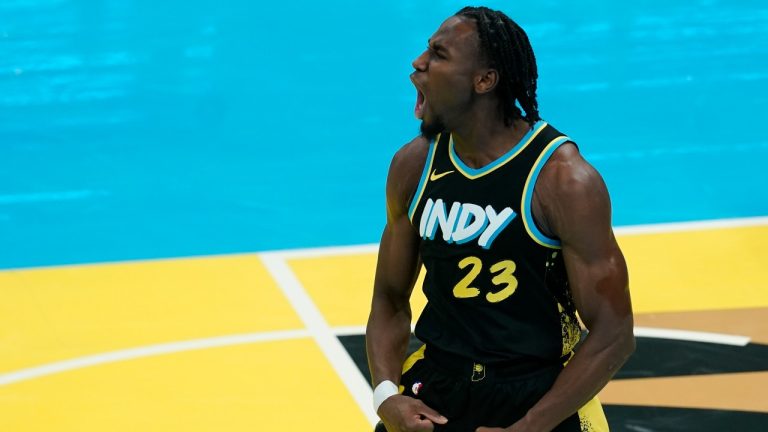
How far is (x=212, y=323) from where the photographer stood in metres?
7.15

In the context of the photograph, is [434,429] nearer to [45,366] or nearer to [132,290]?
[45,366]

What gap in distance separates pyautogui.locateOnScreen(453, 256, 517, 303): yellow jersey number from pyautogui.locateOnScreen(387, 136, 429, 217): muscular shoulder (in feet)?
1.00

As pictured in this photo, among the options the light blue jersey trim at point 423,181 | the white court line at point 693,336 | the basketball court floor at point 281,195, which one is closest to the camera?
the light blue jersey trim at point 423,181

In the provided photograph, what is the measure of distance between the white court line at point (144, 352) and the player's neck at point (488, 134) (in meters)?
3.35

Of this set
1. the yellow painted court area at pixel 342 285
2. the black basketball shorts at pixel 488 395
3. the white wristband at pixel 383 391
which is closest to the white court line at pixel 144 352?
the yellow painted court area at pixel 342 285

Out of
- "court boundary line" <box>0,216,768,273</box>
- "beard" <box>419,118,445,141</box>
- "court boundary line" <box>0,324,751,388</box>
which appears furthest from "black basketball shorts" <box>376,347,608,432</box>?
"court boundary line" <box>0,216,768,273</box>

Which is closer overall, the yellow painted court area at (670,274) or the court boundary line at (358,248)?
the yellow painted court area at (670,274)

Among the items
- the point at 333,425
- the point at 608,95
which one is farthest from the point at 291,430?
the point at 608,95

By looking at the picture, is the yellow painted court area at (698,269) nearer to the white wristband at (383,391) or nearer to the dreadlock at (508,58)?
the white wristband at (383,391)

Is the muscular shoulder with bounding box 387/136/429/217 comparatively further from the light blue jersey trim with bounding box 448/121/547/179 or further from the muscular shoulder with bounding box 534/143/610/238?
the muscular shoulder with bounding box 534/143/610/238

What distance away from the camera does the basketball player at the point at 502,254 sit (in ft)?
11.9

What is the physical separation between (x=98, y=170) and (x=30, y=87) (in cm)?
190

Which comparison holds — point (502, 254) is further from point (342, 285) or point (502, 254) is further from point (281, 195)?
point (281, 195)

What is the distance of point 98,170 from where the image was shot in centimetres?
991
